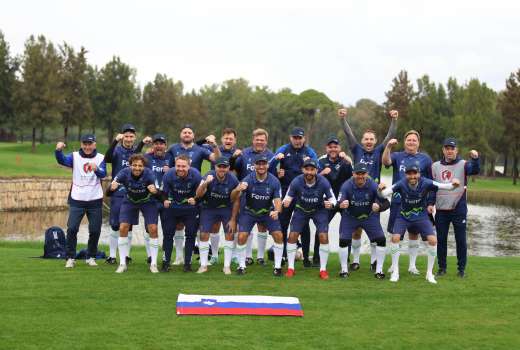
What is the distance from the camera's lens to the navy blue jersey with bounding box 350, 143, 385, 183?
37.7 feet

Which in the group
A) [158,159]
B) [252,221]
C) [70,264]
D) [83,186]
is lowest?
[70,264]

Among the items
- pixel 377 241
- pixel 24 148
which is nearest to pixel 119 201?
pixel 377 241

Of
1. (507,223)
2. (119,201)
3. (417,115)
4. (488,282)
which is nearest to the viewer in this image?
(488,282)

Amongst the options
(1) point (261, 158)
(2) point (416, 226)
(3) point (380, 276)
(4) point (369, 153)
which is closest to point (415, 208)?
(2) point (416, 226)

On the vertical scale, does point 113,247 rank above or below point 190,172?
below

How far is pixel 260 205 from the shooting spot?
10773 millimetres

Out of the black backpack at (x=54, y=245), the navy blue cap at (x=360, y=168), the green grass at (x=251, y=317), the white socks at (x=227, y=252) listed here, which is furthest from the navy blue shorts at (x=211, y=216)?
the black backpack at (x=54, y=245)

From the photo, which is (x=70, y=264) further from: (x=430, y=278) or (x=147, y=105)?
(x=147, y=105)

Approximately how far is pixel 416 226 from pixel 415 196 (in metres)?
0.57

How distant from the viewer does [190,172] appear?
10812 millimetres

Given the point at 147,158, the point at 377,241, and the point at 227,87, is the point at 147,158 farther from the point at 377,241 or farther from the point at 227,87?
the point at 227,87

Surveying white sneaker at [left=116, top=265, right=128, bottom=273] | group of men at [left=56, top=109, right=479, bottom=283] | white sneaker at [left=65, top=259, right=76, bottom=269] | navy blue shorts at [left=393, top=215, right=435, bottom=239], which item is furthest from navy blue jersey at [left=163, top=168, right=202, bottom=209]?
navy blue shorts at [left=393, top=215, right=435, bottom=239]

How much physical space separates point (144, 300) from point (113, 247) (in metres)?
3.40

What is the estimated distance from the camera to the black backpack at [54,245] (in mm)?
12516
